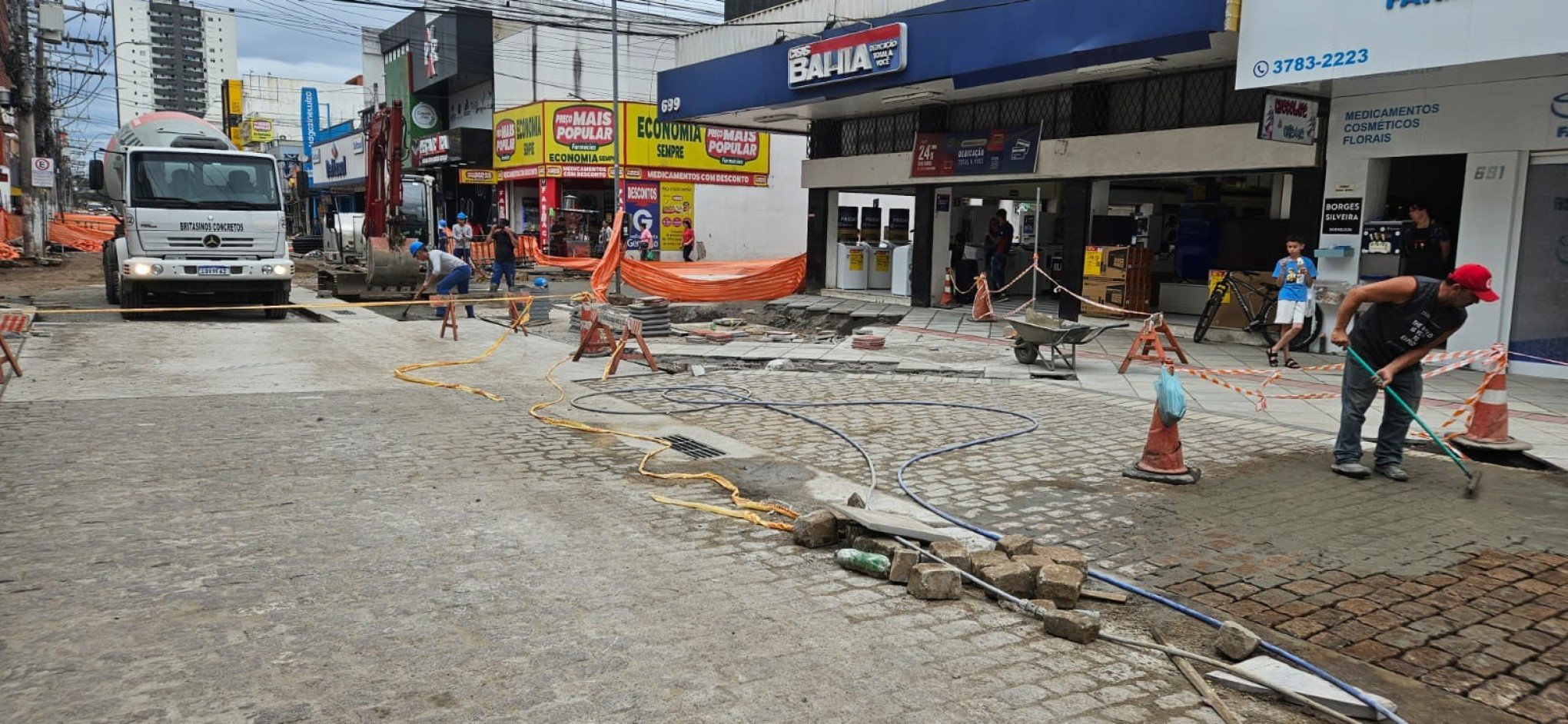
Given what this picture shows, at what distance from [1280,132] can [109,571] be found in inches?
500

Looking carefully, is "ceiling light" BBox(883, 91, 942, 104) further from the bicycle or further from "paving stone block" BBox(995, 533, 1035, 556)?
"paving stone block" BBox(995, 533, 1035, 556)

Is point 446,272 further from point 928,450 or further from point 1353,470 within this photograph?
point 1353,470

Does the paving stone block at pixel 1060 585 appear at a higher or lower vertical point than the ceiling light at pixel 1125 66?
lower

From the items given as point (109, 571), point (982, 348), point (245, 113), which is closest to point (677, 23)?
point (982, 348)

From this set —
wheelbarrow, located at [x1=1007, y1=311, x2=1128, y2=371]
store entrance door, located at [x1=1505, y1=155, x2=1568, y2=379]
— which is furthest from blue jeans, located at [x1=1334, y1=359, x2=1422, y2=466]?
store entrance door, located at [x1=1505, y1=155, x2=1568, y2=379]

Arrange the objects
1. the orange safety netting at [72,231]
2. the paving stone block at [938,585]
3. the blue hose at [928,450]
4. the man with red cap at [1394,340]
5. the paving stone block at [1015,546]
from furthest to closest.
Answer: the orange safety netting at [72,231]
the man with red cap at [1394,340]
the paving stone block at [1015,546]
the paving stone block at [938,585]
the blue hose at [928,450]

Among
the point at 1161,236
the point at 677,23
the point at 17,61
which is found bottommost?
the point at 1161,236

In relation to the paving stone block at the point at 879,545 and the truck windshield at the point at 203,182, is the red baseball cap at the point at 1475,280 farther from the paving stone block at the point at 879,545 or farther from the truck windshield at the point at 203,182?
the truck windshield at the point at 203,182

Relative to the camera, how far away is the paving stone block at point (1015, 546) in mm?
5027

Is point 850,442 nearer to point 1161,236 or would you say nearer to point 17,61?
point 1161,236

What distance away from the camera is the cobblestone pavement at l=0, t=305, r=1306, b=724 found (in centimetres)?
351

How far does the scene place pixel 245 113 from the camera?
303 ft

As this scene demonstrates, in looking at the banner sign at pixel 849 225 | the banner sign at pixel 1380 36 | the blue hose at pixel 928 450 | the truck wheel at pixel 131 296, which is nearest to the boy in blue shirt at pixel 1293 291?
the banner sign at pixel 1380 36

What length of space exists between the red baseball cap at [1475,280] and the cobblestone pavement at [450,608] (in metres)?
4.00
